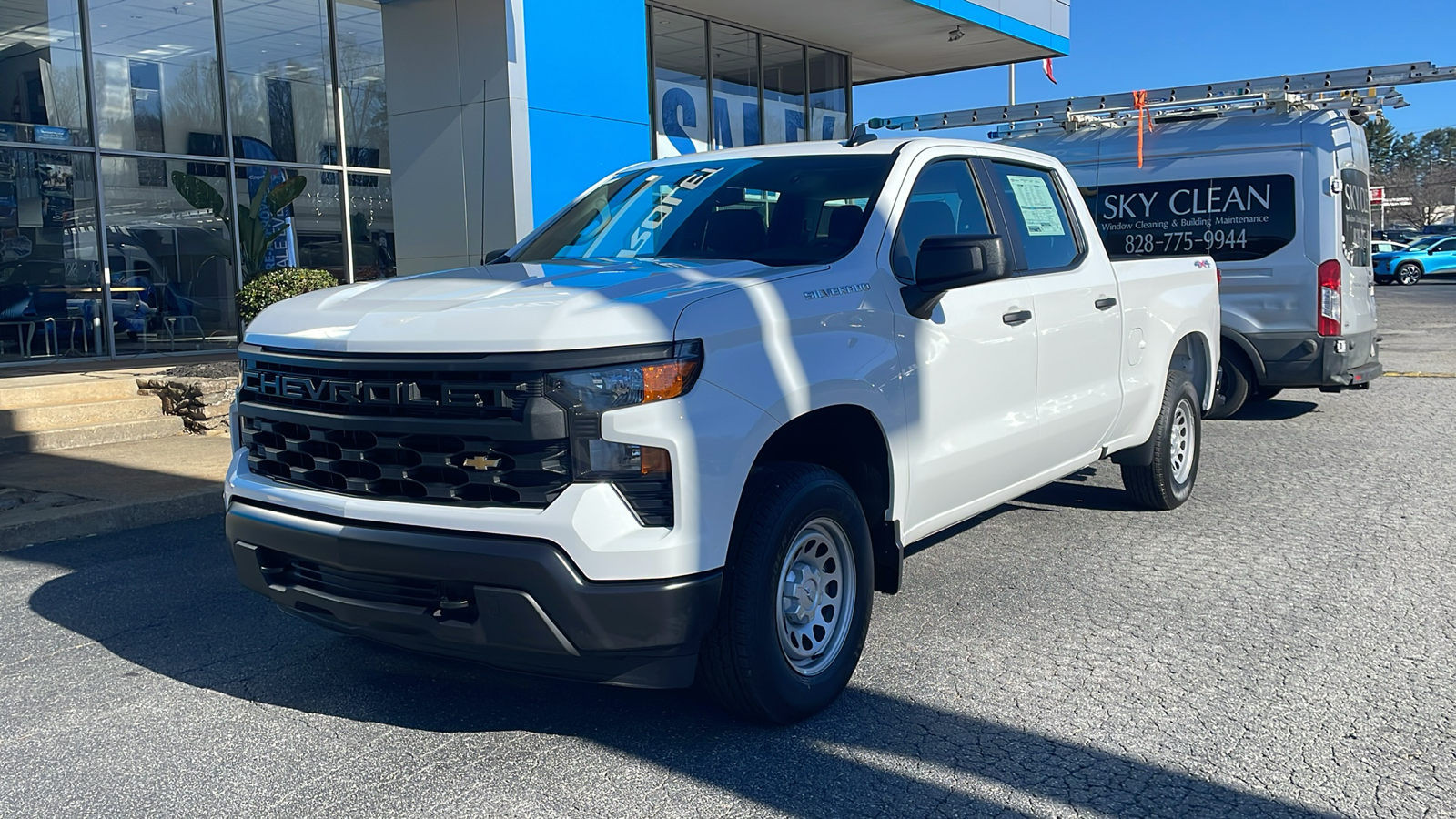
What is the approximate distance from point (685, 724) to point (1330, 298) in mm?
7816

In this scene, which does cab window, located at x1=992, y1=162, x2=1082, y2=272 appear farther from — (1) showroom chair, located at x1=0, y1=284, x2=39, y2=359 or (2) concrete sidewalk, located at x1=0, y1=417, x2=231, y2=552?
(1) showroom chair, located at x1=0, y1=284, x2=39, y2=359

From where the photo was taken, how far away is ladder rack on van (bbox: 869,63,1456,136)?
9.60m

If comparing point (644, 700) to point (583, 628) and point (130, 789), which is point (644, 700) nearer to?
point (583, 628)

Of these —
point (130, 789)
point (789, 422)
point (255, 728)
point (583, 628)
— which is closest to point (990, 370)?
point (789, 422)

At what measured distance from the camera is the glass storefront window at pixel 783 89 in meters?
19.8

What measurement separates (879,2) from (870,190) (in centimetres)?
1275

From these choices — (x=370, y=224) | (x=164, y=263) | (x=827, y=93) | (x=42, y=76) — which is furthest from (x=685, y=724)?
(x=827, y=93)

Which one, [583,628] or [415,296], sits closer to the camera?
[583,628]

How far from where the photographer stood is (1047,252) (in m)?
5.60

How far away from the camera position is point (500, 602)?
334 centimetres

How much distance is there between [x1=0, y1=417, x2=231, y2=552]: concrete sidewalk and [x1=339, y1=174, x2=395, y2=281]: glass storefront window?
7605 mm

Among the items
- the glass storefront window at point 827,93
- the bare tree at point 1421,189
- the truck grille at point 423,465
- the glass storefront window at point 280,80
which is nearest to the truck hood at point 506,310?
the truck grille at point 423,465

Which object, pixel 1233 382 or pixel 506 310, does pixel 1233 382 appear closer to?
pixel 1233 382

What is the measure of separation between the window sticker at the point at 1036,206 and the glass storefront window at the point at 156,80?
41.3 ft
